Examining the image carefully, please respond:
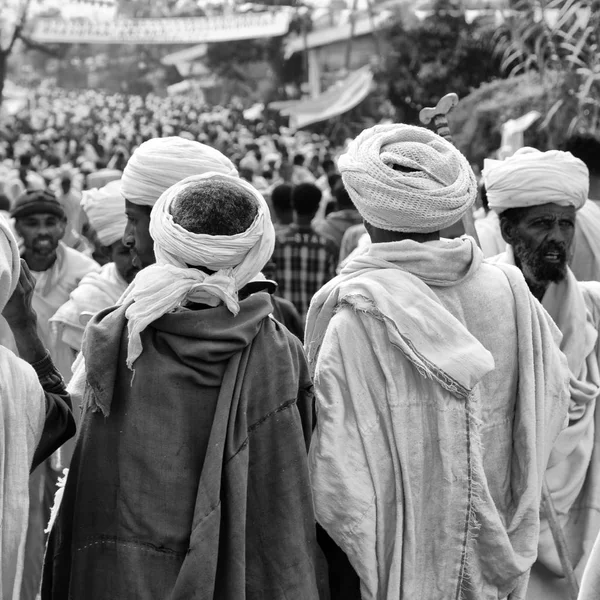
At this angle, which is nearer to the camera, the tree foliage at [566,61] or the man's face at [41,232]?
the man's face at [41,232]

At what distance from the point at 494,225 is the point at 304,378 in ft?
8.95

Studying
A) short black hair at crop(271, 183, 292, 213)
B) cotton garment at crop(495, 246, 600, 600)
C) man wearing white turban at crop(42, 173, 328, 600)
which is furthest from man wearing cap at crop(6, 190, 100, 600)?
short black hair at crop(271, 183, 292, 213)

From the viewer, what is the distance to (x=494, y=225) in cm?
568

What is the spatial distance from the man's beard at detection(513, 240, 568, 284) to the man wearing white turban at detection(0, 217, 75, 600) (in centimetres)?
201

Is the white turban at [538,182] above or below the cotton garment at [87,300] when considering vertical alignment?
above

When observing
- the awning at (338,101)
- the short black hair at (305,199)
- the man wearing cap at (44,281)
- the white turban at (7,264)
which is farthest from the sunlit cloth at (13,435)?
the awning at (338,101)

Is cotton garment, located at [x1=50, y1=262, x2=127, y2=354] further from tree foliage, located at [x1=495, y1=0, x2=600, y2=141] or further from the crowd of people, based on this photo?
tree foliage, located at [x1=495, y1=0, x2=600, y2=141]

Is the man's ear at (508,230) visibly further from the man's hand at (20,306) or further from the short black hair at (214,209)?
the man's hand at (20,306)

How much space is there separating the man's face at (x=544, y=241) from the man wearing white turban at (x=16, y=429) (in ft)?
6.60

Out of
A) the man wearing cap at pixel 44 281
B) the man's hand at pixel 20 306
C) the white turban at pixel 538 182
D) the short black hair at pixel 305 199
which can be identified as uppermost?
the man's hand at pixel 20 306

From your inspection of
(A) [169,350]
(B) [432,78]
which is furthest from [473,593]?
(B) [432,78]

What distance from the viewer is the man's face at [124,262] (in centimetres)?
482

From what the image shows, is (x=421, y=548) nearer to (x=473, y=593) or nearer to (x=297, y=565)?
(x=473, y=593)

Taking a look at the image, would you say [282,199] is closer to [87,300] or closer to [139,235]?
[87,300]
